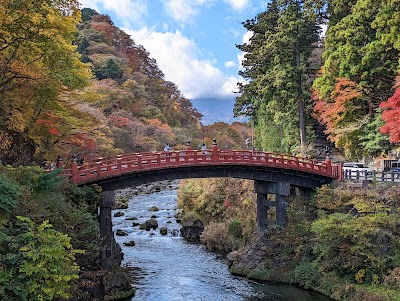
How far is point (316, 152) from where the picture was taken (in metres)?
40.9

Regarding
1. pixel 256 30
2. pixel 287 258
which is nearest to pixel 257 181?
pixel 287 258

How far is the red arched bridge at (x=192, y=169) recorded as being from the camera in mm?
23844

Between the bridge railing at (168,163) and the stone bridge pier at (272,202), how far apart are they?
1.65 meters

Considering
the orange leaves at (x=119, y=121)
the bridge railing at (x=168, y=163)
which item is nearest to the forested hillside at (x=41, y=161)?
the bridge railing at (x=168, y=163)

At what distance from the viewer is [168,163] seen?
84.4ft

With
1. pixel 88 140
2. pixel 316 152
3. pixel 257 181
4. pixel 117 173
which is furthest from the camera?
pixel 316 152

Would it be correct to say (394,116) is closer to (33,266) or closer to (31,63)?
(31,63)

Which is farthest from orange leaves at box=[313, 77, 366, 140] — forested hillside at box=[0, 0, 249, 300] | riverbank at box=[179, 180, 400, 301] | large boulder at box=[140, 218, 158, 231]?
forested hillside at box=[0, 0, 249, 300]

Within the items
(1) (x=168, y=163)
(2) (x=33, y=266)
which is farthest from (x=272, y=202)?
(2) (x=33, y=266)

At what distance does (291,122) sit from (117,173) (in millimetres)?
22198

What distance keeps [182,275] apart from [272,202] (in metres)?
8.02

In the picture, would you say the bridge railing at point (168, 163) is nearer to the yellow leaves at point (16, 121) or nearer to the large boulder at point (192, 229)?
the yellow leaves at point (16, 121)

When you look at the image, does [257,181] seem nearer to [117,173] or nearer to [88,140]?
[117,173]

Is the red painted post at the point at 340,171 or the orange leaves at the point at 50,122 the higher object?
the orange leaves at the point at 50,122
